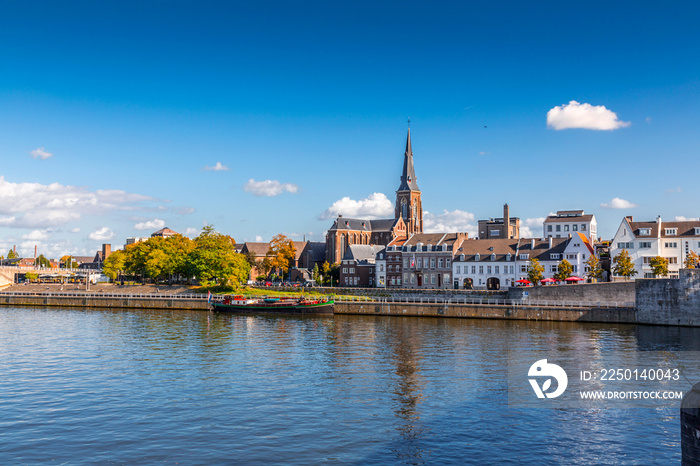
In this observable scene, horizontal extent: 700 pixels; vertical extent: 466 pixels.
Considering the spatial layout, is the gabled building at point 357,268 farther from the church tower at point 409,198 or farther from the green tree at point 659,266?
the green tree at point 659,266

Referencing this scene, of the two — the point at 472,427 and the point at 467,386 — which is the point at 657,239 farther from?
the point at 472,427

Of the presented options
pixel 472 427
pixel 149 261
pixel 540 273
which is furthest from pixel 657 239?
pixel 149 261

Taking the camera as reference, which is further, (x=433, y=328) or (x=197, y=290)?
(x=197, y=290)

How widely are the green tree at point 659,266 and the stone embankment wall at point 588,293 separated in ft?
49.8

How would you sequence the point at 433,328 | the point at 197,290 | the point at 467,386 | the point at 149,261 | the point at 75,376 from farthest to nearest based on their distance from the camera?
the point at 149,261 < the point at 197,290 < the point at 433,328 < the point at 75,376 < the point at 467,386

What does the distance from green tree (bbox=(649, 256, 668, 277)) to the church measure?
240 ft

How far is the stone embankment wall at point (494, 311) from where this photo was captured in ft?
229

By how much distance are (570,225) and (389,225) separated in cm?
4847

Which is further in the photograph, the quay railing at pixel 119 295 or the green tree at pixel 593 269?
the quay railing at pixel 119 295

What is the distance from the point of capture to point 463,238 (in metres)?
114

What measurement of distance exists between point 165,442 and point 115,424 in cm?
402
